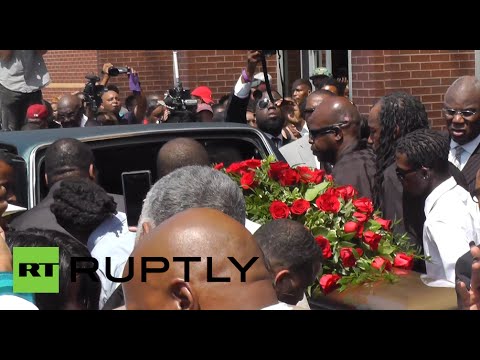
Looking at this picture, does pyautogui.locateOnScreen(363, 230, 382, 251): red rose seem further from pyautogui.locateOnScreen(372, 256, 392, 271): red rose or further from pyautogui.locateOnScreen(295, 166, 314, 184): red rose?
pyautogui.locateOnScreen(295, 166, 314, 184): red rose

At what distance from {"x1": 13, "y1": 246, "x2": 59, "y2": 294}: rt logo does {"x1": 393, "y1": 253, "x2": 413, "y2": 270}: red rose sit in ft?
5.60

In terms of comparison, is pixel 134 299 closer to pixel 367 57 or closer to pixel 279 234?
pixel 279 234

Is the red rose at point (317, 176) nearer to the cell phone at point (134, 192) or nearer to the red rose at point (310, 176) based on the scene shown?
the red rose at point (310, 176)

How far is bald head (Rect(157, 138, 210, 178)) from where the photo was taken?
4699mm

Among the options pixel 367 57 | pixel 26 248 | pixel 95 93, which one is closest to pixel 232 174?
pixel 26 248

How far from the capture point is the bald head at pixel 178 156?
185 inches

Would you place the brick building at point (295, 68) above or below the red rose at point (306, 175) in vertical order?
below

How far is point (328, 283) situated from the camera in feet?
13.0

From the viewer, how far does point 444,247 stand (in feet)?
13.5

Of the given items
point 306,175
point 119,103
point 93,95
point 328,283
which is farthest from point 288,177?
point 93,95

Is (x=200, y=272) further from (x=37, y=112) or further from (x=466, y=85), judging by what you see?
(x=37, y=112)

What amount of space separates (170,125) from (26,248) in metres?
2.87

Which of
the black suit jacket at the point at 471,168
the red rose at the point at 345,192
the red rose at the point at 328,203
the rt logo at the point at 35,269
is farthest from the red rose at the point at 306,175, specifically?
the rt logo at the point at 35,269

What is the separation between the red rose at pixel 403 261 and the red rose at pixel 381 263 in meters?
0.04
